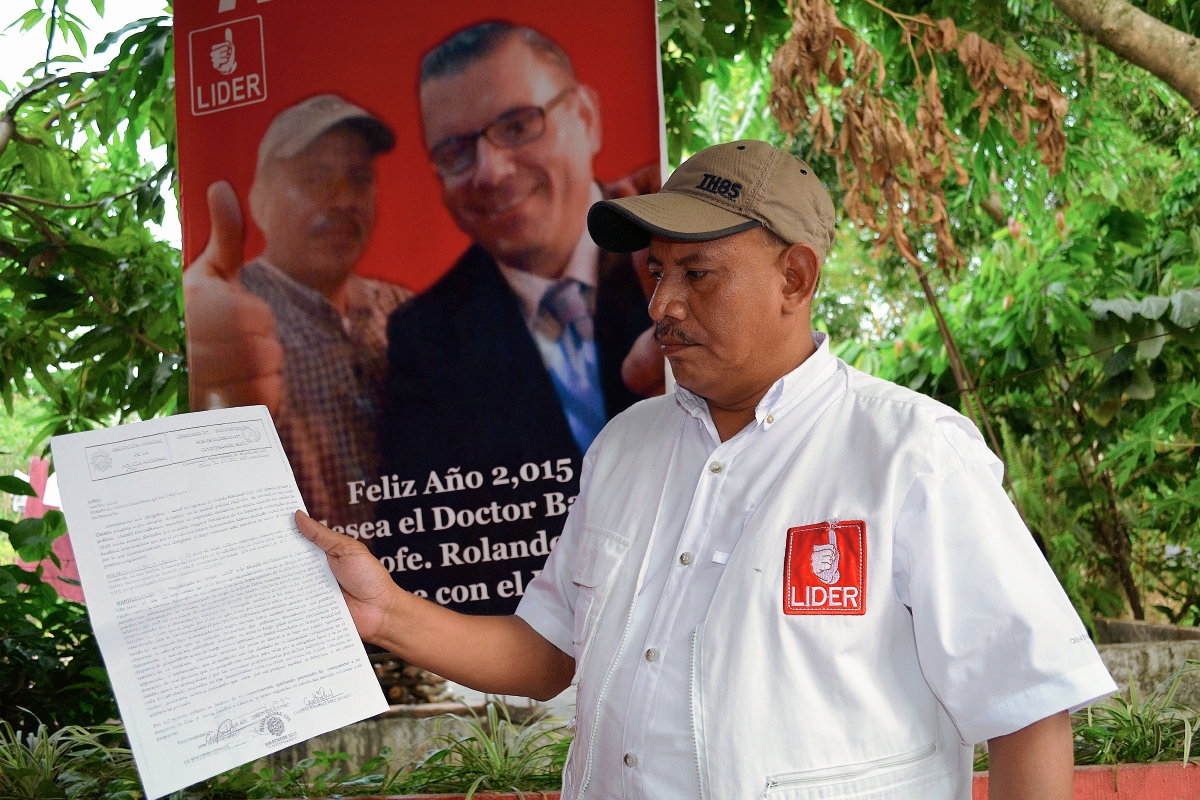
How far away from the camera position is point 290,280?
263 centimetres

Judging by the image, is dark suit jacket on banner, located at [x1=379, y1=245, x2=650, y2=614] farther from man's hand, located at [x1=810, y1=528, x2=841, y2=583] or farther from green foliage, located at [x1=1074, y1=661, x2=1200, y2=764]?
green foliage, located at [x1=1074, y1=661, x2=1200, y2=764]

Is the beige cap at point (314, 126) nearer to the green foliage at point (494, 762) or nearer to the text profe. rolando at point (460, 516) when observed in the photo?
the text profe. rolando at point (460, 516)

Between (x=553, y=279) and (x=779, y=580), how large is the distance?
4.50 feet

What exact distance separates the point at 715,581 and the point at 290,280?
5.53ft

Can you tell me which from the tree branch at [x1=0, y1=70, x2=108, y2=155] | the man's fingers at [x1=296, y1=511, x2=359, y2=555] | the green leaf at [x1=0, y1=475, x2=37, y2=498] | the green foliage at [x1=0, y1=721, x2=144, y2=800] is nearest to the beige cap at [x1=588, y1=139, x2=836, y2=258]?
the man's fingers at [x1=296, y1=511, x2=359, y2=555]

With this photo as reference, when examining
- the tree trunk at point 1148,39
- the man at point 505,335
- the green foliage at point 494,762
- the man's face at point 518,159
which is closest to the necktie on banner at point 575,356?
the man at point 505,335

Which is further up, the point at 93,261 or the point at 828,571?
the point at 93,261

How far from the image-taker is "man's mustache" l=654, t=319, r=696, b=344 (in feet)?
4.81

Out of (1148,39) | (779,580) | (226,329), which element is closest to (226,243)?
(226,329)

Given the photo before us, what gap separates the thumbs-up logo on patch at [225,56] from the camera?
266 cm

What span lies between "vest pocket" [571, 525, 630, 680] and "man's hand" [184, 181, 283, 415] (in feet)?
4.37

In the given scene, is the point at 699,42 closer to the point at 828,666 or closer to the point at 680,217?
the point at 680,217

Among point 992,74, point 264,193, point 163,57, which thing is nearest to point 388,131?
point 264,193

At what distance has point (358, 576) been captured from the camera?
4.78 feet
